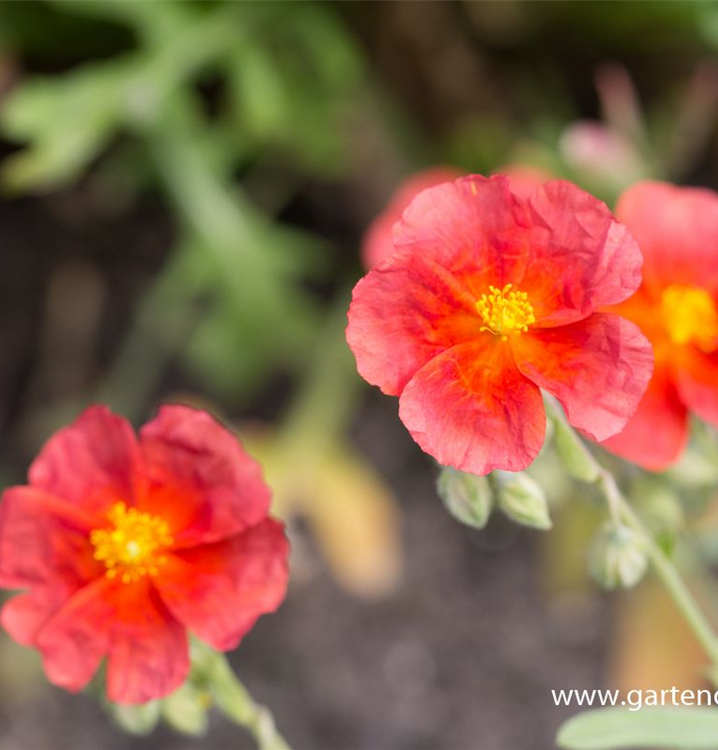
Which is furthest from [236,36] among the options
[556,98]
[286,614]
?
[286,614]

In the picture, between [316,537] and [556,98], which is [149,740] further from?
[556,98]

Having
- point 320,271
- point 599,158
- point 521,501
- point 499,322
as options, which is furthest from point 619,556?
point 320,271

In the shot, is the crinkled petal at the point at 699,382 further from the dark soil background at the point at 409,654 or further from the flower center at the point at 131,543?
the dark soil background at the point at 409,654

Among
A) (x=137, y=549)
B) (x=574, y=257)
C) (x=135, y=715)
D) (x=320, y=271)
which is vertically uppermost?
(x=574, y=257)

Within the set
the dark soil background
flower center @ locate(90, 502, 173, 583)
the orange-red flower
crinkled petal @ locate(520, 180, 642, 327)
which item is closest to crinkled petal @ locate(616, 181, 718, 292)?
the orange-red flower

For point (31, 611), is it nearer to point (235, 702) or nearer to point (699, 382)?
point (235, 702)

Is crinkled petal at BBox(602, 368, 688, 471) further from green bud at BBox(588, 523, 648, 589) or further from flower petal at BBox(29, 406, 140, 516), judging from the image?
flower petal at BBox(29, 406, 140, 516)

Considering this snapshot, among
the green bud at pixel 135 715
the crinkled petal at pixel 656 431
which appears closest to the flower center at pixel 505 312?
the crinkled petal at pixel 656 431
